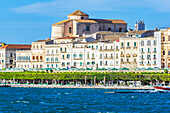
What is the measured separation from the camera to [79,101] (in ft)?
479

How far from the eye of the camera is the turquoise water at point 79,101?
133m

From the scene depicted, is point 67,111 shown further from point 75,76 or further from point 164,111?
point 75,76

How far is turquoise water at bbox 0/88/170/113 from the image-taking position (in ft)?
435

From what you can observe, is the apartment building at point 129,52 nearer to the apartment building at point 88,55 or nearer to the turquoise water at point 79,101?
the apartment building at point 88,55

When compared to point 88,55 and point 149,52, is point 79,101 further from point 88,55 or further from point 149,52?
point 88,55

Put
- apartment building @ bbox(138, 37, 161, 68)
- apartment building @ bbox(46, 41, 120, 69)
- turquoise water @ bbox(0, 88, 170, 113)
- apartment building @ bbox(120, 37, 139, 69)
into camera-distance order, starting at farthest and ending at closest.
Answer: apartment building @ bbox(46, 41, 120, 69) → apartment building @ bbox(120, 37, 139, 69) → apartment building @ bbox(138, 37, 161, 68) → turquoise water @ bbox(0, 88, 170, 113)

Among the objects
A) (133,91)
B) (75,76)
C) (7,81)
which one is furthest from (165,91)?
(7,81)

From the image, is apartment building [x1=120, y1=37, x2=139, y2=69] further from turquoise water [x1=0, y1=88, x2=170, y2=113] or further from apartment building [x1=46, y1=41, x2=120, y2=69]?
turquoise water [x1=0, y1=88, x2=170, y2=113]

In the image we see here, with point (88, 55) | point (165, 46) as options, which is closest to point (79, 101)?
point (165, 46)

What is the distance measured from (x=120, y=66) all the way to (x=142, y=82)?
13.4 metres

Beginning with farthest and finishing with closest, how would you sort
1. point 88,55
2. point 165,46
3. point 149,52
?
point 88,55 < point 149,52 < point 165,46

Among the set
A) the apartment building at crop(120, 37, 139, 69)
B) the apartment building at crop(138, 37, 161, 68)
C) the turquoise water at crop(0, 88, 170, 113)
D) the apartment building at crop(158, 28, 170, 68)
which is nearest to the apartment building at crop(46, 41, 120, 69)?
the apartment building at crop(120, 37, 139, 69)

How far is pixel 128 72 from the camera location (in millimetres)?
181000

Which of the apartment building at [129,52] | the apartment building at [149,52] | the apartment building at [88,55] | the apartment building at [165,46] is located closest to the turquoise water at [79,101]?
the apartment building at [149,52]
